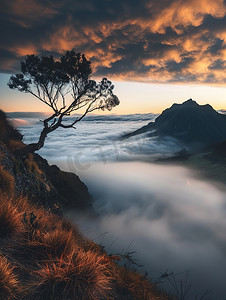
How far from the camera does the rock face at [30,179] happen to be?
36.1 feet

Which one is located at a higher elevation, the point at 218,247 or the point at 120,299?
the point at 120,299

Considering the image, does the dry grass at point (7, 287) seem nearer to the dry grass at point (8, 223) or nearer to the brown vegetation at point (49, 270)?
the brown vegetation at point (49, 270)

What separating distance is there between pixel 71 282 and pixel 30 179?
13.9 meters

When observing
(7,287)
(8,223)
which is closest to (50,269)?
(7,287)

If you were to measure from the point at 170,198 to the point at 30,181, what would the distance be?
88.6 metres

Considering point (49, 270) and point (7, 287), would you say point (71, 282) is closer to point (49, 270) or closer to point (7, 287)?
point (49, 270)

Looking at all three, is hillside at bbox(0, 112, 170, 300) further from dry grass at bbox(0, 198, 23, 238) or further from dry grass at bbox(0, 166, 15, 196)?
dry grass at bbox(0, 166, 15, 196)

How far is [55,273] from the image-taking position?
3.46 metres

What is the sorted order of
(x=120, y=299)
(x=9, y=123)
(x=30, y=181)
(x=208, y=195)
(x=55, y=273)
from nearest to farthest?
(x=55, y=273) → (x=120, y=299) → (x=30, y=181) → (x=9, y=123) → (x=208, y=195)

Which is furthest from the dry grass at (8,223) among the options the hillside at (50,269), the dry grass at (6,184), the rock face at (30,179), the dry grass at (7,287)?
the dry grass at (6,184)

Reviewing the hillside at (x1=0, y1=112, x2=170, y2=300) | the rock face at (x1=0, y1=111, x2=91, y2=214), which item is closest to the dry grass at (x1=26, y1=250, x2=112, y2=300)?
the hillside at (x1=0, y1=112, x2=170, y2=300)

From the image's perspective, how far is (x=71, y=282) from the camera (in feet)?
11.3

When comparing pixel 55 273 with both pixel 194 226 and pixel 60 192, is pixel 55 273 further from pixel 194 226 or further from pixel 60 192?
pixel 194 226

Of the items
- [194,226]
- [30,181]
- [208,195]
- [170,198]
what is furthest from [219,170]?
[30,181]
